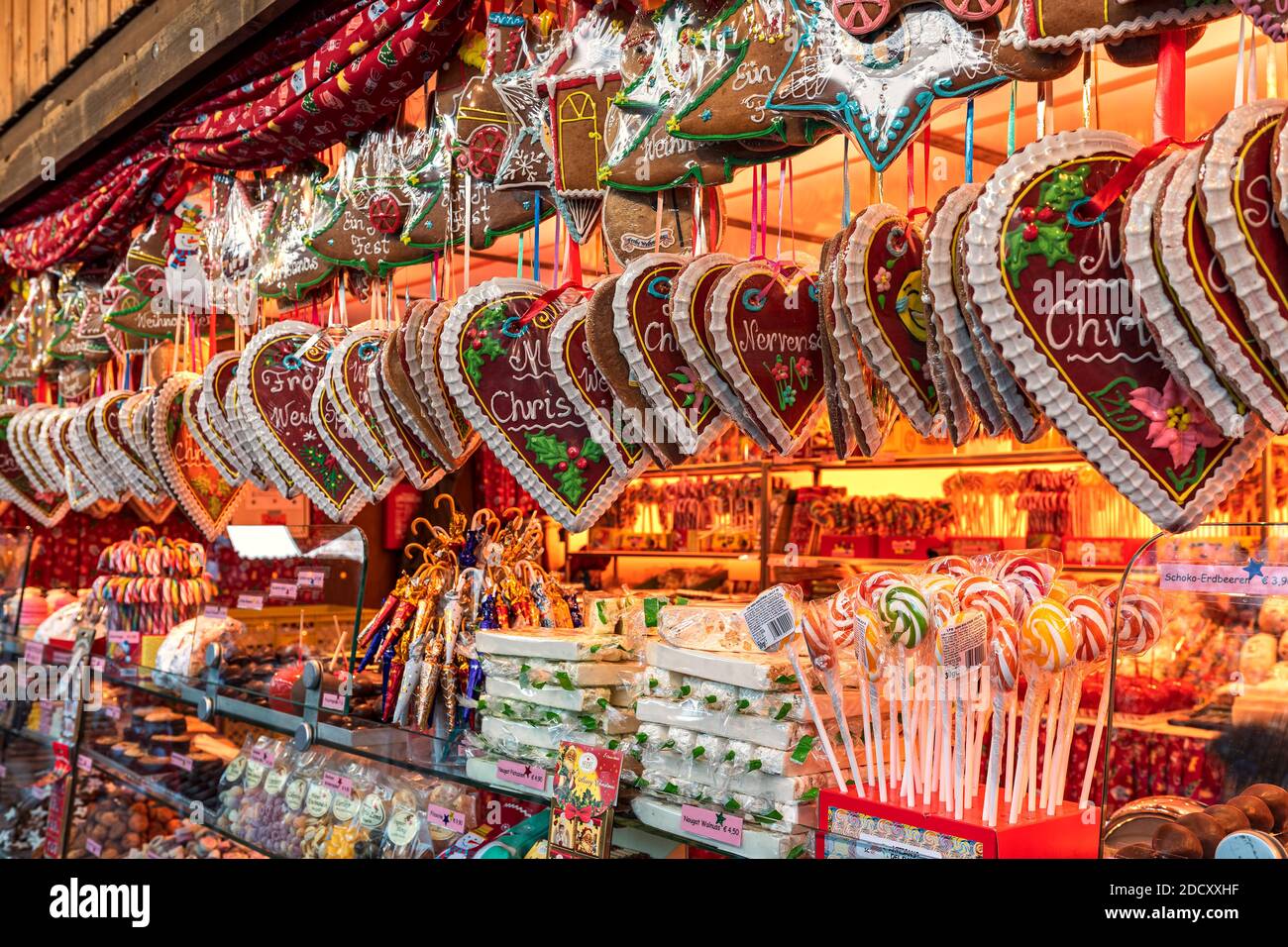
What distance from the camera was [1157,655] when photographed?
1.45 metres

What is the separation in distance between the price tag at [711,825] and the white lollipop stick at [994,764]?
1.17 ft

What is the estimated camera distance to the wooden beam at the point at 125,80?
262cm

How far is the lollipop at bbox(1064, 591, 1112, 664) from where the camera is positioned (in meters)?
1.46

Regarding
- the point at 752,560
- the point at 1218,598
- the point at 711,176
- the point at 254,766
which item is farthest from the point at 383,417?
the point at 752,560

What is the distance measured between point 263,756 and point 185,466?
848 mm

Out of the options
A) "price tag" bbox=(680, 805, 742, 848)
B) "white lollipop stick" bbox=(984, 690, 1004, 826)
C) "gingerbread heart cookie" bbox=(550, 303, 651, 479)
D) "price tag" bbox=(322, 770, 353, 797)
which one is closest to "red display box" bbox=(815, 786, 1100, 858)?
"white lollipop stick" bbox=(984, 690, 1004, 826)

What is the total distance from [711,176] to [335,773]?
60.5 inches

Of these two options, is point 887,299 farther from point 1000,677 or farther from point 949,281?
point 1000,677

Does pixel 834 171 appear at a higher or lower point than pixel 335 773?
higher

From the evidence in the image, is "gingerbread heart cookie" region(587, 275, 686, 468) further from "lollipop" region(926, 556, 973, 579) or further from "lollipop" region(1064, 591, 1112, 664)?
"lollipop" region(1064, 591, 1112, 664)

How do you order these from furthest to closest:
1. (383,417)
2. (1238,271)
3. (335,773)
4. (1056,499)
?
(1056,499), (335,773), (383,417), (1238,271)

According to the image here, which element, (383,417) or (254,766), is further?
(254,766)

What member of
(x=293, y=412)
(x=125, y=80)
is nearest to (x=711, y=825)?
(x=293, y=412)
